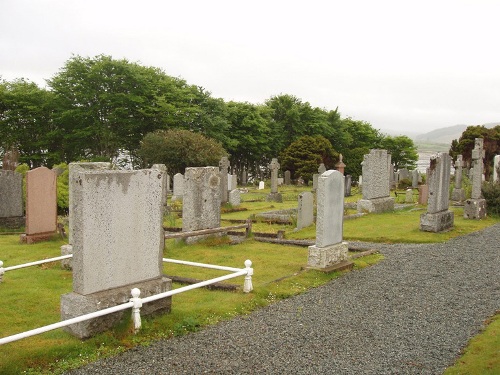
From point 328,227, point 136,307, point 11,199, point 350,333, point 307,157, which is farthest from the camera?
point 307,157

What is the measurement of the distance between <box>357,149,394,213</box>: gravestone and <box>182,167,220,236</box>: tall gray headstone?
8505 mm

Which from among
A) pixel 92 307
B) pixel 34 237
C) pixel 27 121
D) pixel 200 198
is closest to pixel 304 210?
pixel 200 198

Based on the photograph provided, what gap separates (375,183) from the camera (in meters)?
19.8

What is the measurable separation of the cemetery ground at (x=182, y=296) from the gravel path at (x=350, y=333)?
257mm

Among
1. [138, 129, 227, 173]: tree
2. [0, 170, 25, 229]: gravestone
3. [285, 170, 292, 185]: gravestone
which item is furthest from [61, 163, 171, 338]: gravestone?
[285, 170, 292, 185]: gravestone

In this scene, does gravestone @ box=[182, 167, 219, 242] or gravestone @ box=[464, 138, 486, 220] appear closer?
gravestone @ box=[182, 167, 219, 242]

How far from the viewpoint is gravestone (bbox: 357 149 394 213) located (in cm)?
1956

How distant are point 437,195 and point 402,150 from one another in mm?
42322

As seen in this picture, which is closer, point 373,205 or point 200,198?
point 200,198

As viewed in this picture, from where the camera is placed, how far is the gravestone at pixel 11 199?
15500mm

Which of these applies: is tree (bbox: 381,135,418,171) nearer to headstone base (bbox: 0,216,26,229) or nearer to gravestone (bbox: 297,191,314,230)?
gravestone (bbox: 297,191,314,230)

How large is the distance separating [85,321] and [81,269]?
67cm

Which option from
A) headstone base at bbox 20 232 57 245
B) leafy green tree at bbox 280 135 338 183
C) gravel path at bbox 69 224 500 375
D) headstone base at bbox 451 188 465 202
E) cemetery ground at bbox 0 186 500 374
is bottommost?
gravel path at bbox 69 224 500 375

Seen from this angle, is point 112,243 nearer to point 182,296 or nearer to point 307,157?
point 182,296
